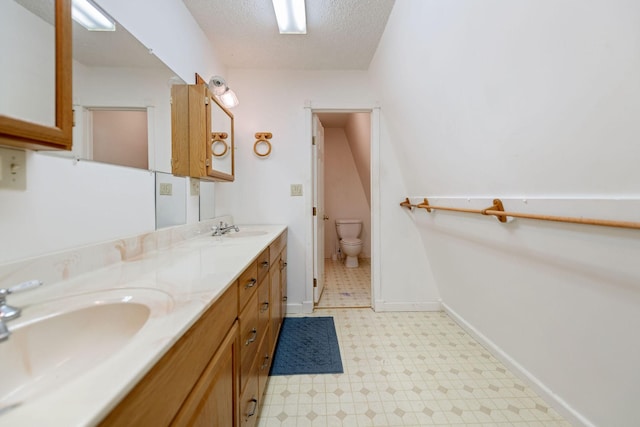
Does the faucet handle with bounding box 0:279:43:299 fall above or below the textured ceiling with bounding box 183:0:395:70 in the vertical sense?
below

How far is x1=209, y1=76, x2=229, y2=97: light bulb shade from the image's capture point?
1.80m

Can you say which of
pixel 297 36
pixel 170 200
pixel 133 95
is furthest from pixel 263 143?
pixel 133 95

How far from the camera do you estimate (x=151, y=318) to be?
542 millimetres

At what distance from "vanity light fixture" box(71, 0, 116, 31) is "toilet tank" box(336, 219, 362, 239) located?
3251 mm

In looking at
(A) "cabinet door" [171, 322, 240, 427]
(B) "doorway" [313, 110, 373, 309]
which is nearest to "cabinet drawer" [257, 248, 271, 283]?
(A) "cabinet door" [171, 322, 240, 427]

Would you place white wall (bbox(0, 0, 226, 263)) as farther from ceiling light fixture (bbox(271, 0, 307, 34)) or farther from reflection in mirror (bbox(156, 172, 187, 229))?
ceiling light fixture (bbox(271, 0, 307, 34))

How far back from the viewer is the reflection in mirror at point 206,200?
1.86 meters

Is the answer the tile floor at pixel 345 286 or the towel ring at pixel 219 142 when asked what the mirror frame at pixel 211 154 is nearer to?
the towel ring at pixel 219 142

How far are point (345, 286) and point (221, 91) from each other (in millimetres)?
2308

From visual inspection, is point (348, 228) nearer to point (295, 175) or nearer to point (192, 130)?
point (295, 175)

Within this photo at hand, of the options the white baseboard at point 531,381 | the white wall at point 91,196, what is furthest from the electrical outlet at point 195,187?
the white baseboard at point 531,381

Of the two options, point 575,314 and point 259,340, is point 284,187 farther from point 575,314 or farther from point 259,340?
point 575,314

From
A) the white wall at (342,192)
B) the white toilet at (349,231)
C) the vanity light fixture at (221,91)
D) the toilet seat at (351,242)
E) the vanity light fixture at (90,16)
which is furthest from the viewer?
the white wall at (342,192)

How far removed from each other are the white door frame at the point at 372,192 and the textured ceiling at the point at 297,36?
356 millimetres
